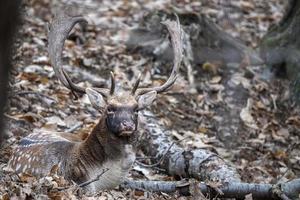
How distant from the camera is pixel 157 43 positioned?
12.1 m

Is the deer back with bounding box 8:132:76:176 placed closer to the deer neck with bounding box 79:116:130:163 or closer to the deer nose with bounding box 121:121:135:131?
the deer neck with bounding box 79:116:130:163

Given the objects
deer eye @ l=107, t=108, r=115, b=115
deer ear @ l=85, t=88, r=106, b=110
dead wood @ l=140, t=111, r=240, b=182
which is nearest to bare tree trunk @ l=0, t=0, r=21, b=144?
deer eye @ l=107, t=108, r=115, b=115

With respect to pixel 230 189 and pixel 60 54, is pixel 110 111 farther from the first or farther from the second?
pixel 230 189

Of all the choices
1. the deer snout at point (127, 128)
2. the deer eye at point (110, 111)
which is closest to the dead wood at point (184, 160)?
the deer snout at point (127, 128)

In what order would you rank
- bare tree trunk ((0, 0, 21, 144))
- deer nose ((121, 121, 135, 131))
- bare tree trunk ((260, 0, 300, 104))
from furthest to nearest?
bare tree trunk ((260, 0, 300, 104)) → deer nose ((121, 121, 135, 131)) → bare tree trunk ((0, 0, 21, 144))

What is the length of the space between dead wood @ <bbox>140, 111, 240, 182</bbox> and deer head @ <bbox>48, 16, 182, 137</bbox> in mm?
969

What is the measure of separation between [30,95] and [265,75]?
4.29 m

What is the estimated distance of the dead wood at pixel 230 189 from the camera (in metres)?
7.06

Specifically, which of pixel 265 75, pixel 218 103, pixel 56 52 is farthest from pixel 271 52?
pixel 56 52

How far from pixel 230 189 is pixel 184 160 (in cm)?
108

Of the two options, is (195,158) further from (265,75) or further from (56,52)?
(265,75)

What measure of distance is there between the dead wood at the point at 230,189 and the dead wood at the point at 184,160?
37cm

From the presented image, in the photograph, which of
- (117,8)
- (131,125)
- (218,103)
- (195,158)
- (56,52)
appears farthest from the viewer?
(117,8)

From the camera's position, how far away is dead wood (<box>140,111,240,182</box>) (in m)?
7.92
